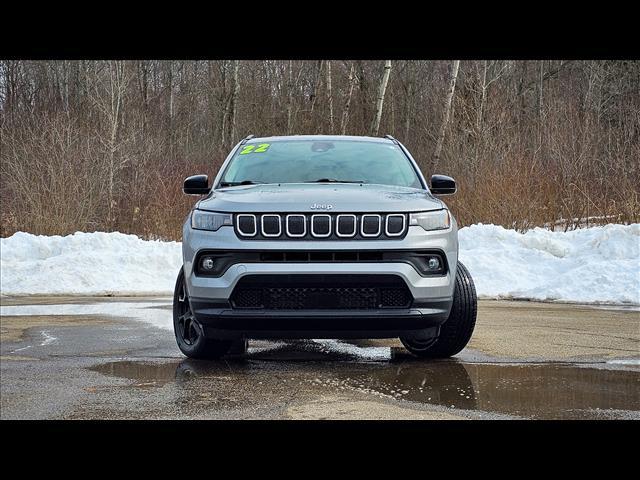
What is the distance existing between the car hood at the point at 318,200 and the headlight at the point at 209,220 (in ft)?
0.15

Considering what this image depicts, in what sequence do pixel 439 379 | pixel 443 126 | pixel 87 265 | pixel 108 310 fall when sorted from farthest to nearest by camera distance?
pixel 443 126 → pixel 87 265 → pixel 108 310 → pixel 439 379

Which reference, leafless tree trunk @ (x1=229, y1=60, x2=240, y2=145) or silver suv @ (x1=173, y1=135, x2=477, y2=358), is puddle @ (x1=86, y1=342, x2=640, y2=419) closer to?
silver suv @ (x1=173, y1=135, x2=477, y2=358)

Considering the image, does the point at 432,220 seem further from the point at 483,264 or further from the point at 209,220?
the point at 483,264

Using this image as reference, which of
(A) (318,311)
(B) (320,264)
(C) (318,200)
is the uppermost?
(C) (318,200)

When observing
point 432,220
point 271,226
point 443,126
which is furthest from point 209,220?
point 443,126

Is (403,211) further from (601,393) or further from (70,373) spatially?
(70,373)

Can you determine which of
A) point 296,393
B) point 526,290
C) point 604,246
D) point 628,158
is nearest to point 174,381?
point 296,393

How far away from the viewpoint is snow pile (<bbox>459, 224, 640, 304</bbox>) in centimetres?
1263

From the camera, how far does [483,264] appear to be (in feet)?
48.7

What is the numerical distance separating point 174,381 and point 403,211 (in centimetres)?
204

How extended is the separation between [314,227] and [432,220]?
2.95ft

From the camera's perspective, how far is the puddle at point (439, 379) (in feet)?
17.5

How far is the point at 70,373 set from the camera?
6.45 metres

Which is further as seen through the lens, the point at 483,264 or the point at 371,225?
the point at 483,264
